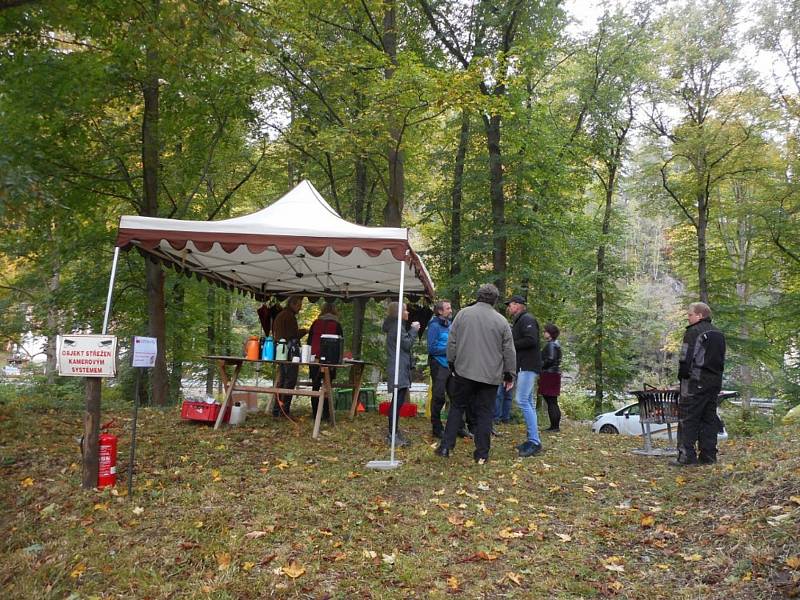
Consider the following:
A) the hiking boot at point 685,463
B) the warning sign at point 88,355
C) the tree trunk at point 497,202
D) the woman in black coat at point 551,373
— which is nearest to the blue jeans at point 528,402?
the hiking boot at point 685,463

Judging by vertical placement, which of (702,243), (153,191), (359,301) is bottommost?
(359,301)

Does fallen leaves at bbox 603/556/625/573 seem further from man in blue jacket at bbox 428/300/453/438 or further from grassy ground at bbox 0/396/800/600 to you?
man in blue jacket at bbox 428/300/453/438

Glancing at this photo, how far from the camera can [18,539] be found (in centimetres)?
375

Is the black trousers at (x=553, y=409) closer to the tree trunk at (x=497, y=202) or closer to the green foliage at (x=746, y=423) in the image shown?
the tree trunk at (x=497, y=202)

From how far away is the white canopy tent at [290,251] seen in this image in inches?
230

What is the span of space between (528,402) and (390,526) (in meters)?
2.99

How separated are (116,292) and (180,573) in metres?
10.8

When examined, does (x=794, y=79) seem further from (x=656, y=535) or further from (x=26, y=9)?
(x=26, y=9)

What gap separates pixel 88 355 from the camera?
448cm

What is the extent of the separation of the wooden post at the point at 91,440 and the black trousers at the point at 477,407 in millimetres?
3347

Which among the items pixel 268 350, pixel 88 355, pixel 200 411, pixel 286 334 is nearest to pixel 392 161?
pixel 286 334

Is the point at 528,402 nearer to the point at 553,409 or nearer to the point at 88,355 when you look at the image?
the point at 553,409

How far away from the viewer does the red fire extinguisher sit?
4707 mm

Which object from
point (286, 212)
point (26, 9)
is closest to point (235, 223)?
point (286, 212)
